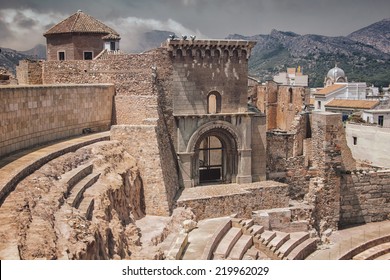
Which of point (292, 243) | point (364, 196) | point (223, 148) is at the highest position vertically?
point (223, 148)

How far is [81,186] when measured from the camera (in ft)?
29.8

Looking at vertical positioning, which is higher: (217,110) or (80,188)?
(217,110)

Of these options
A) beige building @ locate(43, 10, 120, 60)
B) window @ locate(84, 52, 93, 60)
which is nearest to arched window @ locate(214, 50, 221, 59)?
beige building @ locate(43, 10, 120, 60)

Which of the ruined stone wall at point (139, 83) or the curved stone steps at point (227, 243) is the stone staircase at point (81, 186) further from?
the ruined stone wall at point (139, 83)

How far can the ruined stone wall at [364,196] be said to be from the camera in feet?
52.1

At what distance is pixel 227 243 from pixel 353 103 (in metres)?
19.1

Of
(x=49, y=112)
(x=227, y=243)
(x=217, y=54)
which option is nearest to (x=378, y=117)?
(x=217, y=54)

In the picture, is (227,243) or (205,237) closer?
(227,243)

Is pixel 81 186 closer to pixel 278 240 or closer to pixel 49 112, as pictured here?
pixel 49 112

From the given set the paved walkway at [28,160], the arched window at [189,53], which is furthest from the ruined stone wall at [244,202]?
the arched window at [189,53]

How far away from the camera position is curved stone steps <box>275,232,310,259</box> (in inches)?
497

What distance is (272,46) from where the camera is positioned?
22.0 meters

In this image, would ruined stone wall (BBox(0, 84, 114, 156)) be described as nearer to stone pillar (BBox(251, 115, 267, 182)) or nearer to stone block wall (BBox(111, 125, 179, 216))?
stone block wall (BBox(111, 125, 179, 216))
